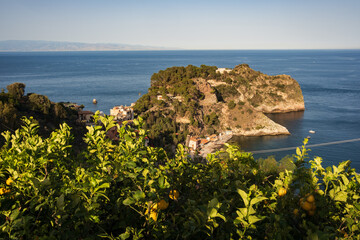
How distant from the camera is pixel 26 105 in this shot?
27281 mm

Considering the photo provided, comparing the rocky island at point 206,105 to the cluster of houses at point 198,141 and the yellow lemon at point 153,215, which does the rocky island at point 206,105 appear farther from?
the yellow lemon at point 153,215

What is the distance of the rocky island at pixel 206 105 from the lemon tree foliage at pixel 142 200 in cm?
3190

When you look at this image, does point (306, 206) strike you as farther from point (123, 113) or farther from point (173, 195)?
point (123, 113)

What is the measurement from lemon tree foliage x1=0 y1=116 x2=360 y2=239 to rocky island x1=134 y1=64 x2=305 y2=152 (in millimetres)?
31901

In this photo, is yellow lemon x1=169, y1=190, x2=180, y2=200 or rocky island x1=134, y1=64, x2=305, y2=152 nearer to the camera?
yellow lemon x1=169, y1=190, x2=180, y2=200

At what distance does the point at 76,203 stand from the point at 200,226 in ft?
3.17

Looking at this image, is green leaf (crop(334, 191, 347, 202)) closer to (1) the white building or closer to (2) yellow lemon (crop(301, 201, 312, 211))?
(2) yellow lemon (crop(301, 201, 312, 211))

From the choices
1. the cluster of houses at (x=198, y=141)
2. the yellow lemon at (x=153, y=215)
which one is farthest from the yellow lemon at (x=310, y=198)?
the cluster of houses at (x=198, y=141)

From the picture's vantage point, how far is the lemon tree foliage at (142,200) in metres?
2.02

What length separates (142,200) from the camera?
7.11 feet

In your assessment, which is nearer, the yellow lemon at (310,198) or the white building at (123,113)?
the yellow lemon at (310,198)

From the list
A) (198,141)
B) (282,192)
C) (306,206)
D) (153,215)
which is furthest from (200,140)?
(153,215)

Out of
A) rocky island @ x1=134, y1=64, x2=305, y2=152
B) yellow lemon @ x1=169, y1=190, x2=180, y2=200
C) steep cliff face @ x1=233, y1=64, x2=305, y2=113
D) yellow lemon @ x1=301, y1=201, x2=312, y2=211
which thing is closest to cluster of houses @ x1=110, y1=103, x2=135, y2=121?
rocky island @ x1=134, y1=64, x2=305, y2=152

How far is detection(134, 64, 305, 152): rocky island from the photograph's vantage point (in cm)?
4106
